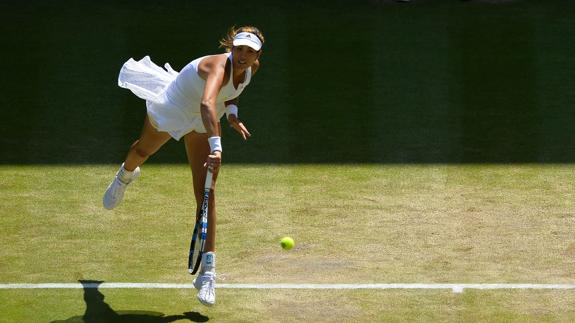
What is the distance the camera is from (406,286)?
27.9ft

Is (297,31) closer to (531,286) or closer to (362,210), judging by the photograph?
(362,210)

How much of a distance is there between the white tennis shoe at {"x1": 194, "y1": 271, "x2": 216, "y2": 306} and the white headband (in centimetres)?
148

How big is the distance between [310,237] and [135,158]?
1.43 meters

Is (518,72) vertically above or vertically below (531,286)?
above

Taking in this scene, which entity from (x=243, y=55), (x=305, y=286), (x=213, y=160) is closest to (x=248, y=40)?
(x=243, y=55)

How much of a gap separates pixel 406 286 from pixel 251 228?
1.61 meters

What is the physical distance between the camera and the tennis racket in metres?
7.98

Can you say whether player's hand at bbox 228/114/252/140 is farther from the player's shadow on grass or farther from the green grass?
the player's shadow on grass

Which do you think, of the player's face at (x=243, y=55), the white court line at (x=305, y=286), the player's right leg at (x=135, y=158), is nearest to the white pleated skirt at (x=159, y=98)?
the player's right leg at (x=135, y=158)

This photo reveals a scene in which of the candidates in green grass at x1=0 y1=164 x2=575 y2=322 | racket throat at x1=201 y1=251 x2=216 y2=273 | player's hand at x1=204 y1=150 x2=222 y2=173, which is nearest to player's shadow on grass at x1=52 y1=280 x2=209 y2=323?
green grass at x1=0 y1=164 x2=575 y2=322

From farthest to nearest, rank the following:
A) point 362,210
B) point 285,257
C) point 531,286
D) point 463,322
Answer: point 362,210 → point 285,257 → point 531,286 → point 463,322

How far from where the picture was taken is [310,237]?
946 centimetres

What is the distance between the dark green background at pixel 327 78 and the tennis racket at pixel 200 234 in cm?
306

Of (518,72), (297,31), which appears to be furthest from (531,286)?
(297,31)
